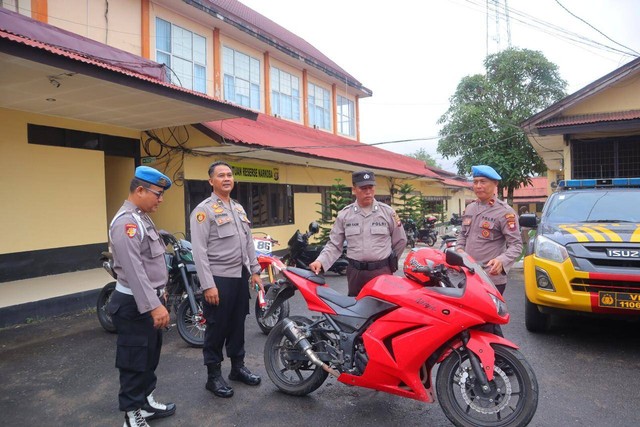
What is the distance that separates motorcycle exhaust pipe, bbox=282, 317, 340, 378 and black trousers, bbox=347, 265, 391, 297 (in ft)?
1.99

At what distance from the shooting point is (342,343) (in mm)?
2967

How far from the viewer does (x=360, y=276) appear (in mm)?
3504

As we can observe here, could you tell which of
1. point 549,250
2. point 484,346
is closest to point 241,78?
point 549,250

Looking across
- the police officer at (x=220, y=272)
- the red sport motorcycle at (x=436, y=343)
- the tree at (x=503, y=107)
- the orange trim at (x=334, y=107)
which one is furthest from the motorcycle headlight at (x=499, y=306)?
the tree at (x=503, y=107)

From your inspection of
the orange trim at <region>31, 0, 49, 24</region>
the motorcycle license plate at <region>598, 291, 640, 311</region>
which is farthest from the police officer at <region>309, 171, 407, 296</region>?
the orange trim at <region>31, 0, 49, 24</region>

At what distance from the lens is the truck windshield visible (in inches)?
188

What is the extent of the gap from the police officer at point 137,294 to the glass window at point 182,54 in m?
8.15

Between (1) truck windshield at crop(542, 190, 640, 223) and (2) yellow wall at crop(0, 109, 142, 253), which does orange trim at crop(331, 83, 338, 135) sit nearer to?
(2) yellow wall at crop(0, 109, 142, 253)

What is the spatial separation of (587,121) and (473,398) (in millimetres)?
8870

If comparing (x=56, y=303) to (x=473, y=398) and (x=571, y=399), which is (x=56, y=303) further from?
(x=571, y=399)

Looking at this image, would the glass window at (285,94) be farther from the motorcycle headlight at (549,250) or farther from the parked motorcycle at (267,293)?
the motorcycle headlight at (549,250)

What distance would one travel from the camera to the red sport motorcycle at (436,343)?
98.6 inches

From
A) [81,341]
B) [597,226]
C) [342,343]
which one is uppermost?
[597,226]

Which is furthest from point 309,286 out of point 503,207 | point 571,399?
point 571,399
